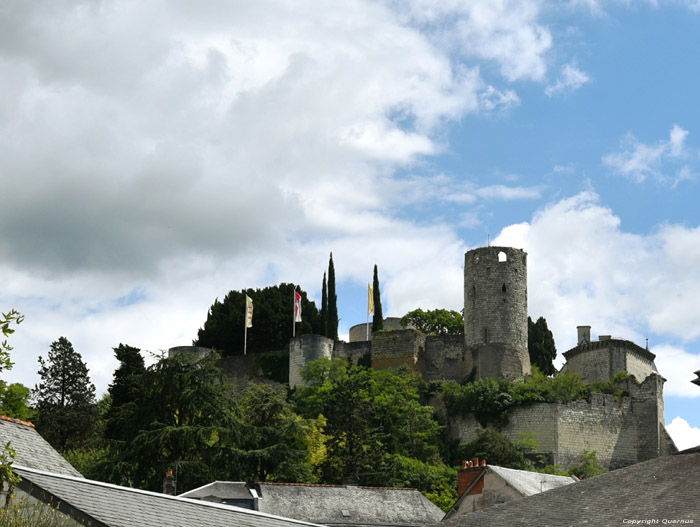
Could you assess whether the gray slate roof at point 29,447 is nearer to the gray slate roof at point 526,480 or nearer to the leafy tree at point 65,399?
the gray slate roof at point 526,480

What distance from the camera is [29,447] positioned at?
18531mm

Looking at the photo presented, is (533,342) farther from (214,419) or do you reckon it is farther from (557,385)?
(214,419)

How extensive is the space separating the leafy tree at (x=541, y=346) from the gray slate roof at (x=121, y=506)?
52169 millimetres

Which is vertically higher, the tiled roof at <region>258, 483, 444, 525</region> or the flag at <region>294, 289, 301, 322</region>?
the flag at <region>294, 289, 301, 322</region>

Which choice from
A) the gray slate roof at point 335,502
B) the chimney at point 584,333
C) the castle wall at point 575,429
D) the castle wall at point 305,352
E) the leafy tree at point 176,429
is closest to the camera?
the gray slate roof at point 335,502

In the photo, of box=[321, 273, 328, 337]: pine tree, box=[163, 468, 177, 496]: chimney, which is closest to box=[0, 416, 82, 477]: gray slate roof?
box=[163, 468, 177, 496]: chimney

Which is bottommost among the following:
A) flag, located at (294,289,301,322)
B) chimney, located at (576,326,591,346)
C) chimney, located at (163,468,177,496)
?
chimney, located at (163,468,177,496)

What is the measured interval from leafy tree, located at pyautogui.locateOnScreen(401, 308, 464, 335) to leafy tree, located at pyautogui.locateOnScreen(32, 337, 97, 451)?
82.4 ft

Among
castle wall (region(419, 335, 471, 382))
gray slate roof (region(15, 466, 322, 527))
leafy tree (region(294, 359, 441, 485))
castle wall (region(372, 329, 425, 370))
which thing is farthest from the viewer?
castle wall (region(372, 329, 425, 370))

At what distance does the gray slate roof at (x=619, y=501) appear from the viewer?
1423cm

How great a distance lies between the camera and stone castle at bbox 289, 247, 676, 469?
55.0m

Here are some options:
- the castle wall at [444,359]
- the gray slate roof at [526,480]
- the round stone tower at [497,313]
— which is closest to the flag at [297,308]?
the castle wall at [444,359]

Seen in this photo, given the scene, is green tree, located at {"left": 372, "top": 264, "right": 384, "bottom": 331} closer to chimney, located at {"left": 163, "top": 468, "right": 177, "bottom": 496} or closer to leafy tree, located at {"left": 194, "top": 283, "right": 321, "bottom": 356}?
leafy tree, located at {"left": 194, "top": 283, "right": 321, "bottom": 356}

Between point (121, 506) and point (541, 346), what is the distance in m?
55.2
